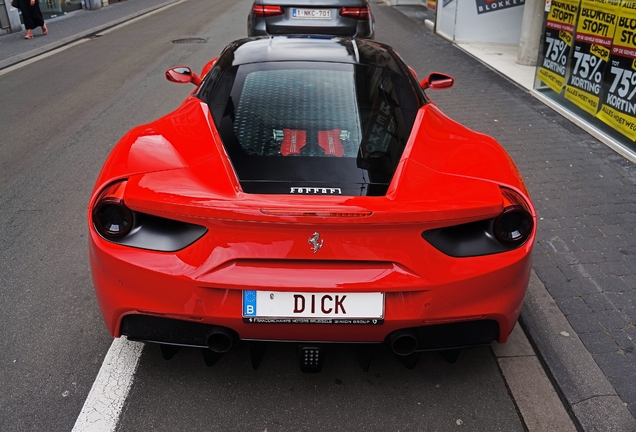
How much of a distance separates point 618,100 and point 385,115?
13.6 ft

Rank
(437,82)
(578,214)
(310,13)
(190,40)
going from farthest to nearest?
(190,40)
(310,13)
(578,214)
(437,82)

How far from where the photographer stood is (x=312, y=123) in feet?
10.5

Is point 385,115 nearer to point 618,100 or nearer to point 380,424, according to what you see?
point 380,424

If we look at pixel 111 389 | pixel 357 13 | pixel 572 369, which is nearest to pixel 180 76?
pixel 111 389

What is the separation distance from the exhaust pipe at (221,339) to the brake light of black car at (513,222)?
3.87ft

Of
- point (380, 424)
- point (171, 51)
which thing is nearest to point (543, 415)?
point (380, 424)

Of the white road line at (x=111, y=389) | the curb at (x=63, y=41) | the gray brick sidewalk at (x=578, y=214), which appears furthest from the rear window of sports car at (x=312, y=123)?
the curb at (x=63, y=41)

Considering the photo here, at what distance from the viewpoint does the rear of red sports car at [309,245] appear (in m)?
2.40

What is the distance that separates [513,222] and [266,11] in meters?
8.27

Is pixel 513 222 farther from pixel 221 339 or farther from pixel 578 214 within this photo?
pixel 578 214

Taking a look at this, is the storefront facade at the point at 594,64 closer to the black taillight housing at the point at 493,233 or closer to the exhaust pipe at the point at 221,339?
the black taillight housing at the point at 493,233

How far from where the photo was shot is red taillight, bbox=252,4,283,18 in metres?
9.98

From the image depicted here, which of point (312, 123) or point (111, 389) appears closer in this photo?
point (111, 389)

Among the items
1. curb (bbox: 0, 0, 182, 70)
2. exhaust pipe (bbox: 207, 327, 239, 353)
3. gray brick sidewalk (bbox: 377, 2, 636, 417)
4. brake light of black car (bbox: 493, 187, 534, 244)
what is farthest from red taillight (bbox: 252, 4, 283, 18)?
exhaust pipe (bbox: 207, 327, 239, 353)
